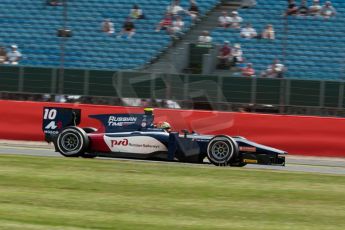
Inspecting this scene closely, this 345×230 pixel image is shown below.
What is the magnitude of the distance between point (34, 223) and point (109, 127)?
7.04 metres

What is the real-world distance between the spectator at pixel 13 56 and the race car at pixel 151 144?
7257 millimetres

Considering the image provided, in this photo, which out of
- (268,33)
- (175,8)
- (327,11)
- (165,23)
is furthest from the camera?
(175,8)

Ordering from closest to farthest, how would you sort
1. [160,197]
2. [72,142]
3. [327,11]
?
1. [160,197]
2. [72,142]
3. [327,11]

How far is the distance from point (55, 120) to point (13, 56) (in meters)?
7.43

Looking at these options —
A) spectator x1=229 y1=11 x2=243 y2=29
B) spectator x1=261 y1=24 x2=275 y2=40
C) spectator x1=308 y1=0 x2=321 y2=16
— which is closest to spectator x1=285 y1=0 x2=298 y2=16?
spectator x1=308 y1=0 x2=321 y2=16

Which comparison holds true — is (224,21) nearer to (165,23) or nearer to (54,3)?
(165,23)

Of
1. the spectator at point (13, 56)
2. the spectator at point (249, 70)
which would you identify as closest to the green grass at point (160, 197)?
the spectator at point (249, 70)

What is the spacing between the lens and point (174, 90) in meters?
18.7

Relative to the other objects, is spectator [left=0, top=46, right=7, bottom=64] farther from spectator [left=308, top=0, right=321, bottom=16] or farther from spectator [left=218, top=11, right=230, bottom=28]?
spectator [left=308, top=0, right=321, bottom=16]

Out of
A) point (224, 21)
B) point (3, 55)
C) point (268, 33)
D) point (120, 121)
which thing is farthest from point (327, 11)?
→ point (120, 121)

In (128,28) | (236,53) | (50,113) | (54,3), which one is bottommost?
(50,113)

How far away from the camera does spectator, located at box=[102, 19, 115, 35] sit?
22.2 m

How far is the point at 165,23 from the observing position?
22.3 m

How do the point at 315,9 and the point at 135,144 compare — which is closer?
the point at 135,144
